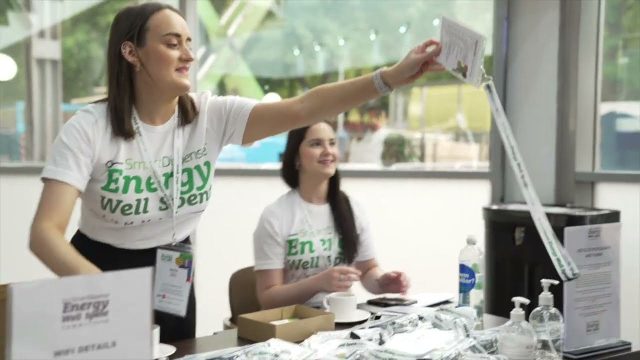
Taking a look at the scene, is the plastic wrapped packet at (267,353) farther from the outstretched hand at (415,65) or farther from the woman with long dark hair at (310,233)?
the outstretched hand at (415,65)

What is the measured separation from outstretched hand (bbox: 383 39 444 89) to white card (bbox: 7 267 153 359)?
1.15 meters

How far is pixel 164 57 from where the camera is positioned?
6.17ft

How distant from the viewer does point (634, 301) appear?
9.91 ft

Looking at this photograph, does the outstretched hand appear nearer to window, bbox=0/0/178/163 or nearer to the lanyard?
the lanyard

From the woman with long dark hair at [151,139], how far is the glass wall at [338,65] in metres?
1.66

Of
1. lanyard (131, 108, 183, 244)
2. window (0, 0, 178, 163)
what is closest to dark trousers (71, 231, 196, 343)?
lanyard (131, 108, 183, 244)

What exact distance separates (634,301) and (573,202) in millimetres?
524

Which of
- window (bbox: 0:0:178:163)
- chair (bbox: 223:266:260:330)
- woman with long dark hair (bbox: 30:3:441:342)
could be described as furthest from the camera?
window (bbox: 0:0:178:163)

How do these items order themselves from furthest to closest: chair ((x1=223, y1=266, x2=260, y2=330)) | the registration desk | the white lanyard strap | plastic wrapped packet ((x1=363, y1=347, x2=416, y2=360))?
chair ((x1=223, y1=266, x2=260, y2=330)), the registration desk, the white lanyard strap, plastic wrapped packet ((x1=363, y1=347, x2=416, y2=360))

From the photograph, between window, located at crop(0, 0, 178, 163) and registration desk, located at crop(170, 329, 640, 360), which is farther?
window, located at crop(0, 0, 178, 163)

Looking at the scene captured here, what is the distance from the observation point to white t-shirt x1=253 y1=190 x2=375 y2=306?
92.1 inches

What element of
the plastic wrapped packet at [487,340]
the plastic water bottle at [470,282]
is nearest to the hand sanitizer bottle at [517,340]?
the plastic wrapped packet at [487,340]

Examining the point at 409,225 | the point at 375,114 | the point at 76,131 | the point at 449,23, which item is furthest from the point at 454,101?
the point at 76,131

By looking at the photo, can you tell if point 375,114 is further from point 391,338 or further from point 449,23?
point 391,338
